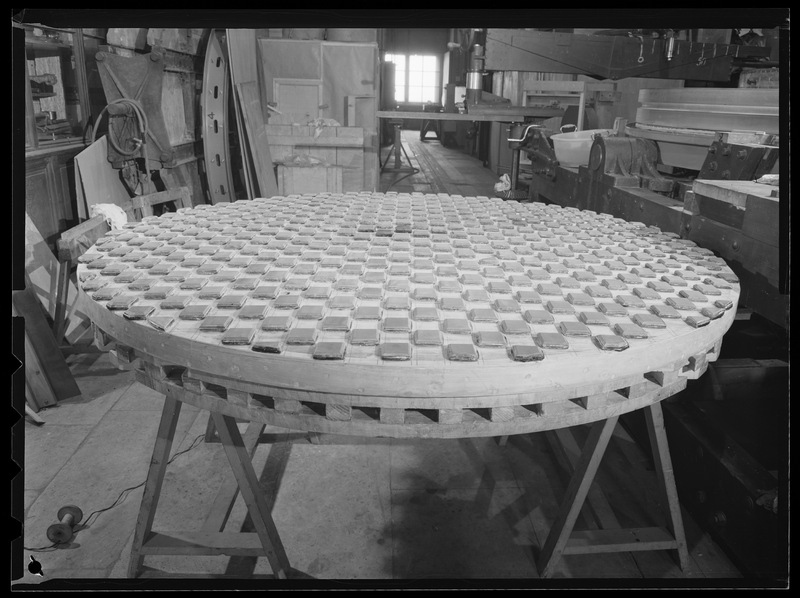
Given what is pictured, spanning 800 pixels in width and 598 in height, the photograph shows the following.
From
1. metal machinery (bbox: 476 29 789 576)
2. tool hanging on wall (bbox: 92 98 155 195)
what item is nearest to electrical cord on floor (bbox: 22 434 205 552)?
metal machinery (bbox: 476 29 789 576)

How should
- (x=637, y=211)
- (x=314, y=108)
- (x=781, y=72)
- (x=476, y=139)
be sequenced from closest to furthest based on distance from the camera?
(x=781, y=72) < (x=637, y=211) < (x=314, y=108) < (x=476, y=139)

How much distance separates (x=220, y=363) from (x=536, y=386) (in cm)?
78

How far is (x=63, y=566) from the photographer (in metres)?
2.46

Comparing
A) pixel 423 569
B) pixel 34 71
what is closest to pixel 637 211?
pixel 423 569

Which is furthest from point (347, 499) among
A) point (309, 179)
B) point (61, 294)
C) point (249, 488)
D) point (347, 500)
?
point (309, 179)

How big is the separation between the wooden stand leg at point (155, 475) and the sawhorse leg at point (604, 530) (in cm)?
153

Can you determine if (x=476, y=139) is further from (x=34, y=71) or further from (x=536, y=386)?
(x=536, y=386)

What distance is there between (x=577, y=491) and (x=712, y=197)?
134 cm

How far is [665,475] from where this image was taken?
2326mm

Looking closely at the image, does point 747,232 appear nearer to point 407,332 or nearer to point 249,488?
point 407,332

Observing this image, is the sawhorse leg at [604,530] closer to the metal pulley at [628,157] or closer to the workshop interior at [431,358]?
the workshop interior at [431,358]

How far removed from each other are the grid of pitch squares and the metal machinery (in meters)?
0.18

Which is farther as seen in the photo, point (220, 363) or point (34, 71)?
point (34, 71)

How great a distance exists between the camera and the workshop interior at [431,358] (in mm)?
1492
